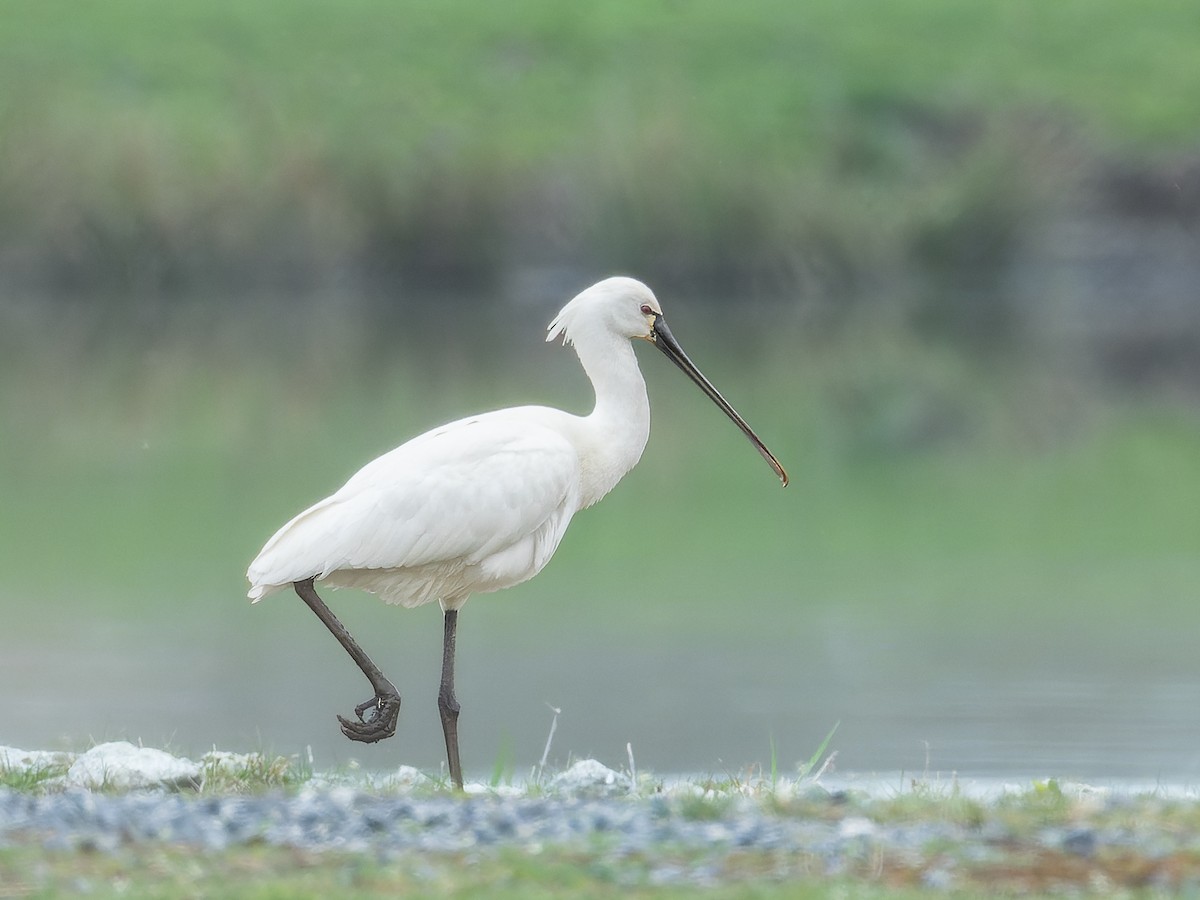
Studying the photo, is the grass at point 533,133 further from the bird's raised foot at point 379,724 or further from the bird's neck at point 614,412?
the bird's raised foot at point 379,724

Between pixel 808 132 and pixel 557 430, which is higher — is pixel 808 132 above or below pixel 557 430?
above

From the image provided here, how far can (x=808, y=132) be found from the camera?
39.0 m

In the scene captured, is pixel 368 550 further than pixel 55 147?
No

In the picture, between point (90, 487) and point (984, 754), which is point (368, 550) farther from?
point (90, 487)

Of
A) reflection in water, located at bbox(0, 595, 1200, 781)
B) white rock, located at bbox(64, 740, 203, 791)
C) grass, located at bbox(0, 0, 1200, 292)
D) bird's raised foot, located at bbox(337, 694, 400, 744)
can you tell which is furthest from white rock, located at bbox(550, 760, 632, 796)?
grass, located at bbox(0, 0, 1200, 292)

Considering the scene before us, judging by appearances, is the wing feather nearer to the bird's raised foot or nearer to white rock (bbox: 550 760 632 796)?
the bird's raised foot

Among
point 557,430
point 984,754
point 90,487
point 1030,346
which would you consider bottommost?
point 984,754

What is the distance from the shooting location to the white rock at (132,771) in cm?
664

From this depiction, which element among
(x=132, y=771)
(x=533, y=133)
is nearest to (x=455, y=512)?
(x=132, y=771)

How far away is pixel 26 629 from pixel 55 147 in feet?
74.9

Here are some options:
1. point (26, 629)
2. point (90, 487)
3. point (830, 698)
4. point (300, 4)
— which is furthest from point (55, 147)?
point (830, 698)

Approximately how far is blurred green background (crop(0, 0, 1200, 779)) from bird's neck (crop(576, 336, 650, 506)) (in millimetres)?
1670

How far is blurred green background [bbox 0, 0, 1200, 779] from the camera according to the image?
1060 centimetres

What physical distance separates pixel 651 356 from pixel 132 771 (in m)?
21.3
